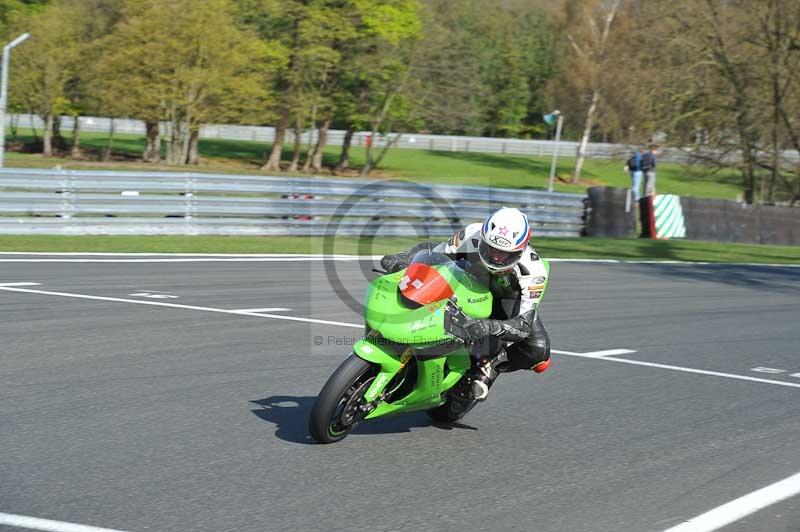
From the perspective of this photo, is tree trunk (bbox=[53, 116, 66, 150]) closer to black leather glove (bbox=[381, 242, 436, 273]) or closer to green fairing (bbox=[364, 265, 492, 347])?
black leather glove (bbox=[381, 242, 436, 273])

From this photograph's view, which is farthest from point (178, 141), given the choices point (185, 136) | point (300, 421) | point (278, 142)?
point (300, 421)

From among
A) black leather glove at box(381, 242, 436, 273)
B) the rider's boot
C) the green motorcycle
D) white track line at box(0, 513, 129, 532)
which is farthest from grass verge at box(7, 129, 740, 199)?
white track line at box(0, 513, 129, 532)

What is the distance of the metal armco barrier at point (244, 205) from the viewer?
58.3 feet

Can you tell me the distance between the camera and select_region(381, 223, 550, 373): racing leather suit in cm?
581

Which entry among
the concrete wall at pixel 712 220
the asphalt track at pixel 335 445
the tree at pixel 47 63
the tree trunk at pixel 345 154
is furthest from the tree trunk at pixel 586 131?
the asphalt track at pixel 335 445

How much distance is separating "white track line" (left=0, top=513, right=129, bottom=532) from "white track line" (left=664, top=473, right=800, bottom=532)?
2.63 meters

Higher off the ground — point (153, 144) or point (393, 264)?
point (393, 264)

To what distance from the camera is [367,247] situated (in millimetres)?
18516

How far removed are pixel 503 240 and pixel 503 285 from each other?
0.55 metres

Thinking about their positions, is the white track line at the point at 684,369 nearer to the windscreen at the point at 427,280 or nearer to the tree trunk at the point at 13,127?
the windscreen at the point at 427,280

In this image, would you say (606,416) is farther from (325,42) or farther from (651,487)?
(325,42)

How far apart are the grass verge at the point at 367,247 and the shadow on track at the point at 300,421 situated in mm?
9735

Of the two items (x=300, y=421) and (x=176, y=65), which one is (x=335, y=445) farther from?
(x=176, y=65)

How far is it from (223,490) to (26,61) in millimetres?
57101
